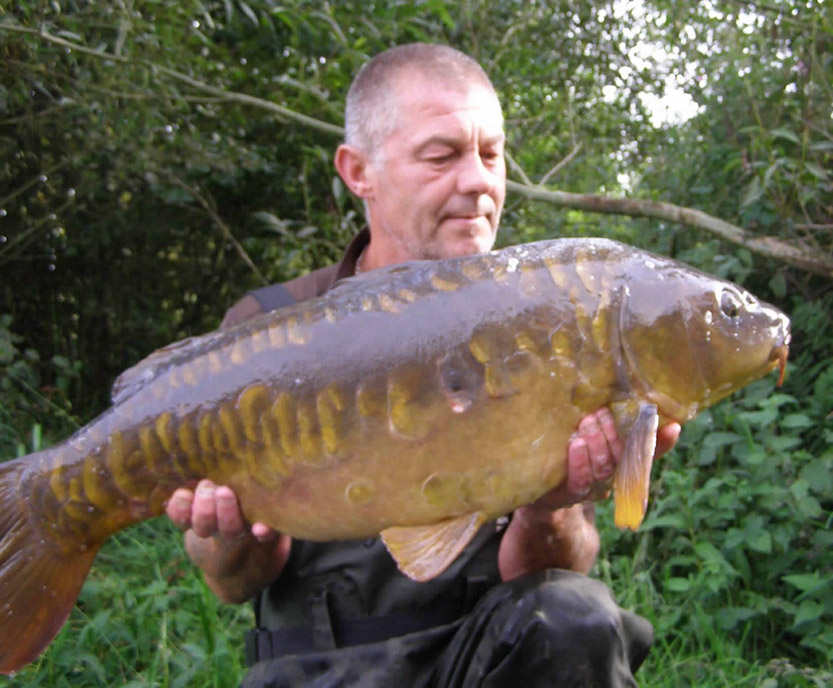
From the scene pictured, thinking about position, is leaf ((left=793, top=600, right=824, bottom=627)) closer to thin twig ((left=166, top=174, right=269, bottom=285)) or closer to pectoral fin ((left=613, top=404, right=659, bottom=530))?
pectoral fin ((left=613, top=404, right=659, bottom=530))

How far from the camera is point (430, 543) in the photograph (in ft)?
4.22

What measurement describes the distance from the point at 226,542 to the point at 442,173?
879 mm

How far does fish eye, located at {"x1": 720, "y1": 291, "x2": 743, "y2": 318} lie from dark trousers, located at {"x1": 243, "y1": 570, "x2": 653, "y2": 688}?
538 millimetres

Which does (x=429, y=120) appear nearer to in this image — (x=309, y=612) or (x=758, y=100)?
(x=309, y=612)

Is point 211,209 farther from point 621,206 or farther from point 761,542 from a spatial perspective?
point 761,542

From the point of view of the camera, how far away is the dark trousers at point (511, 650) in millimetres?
1478

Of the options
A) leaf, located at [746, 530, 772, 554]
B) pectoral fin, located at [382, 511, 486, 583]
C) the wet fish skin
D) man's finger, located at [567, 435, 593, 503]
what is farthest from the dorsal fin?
leaf, located at [746, 530, 772, 554]

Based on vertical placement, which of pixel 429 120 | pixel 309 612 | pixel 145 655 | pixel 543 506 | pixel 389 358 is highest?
pixel 429 120

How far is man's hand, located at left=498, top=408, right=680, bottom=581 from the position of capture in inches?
49.4

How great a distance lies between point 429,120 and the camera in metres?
2.00

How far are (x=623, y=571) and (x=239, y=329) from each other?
1.61 m

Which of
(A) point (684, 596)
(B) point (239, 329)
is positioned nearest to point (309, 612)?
(B) point (239, 329)

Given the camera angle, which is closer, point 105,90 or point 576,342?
point 576,342

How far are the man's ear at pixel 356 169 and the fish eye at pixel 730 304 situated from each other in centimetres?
103
